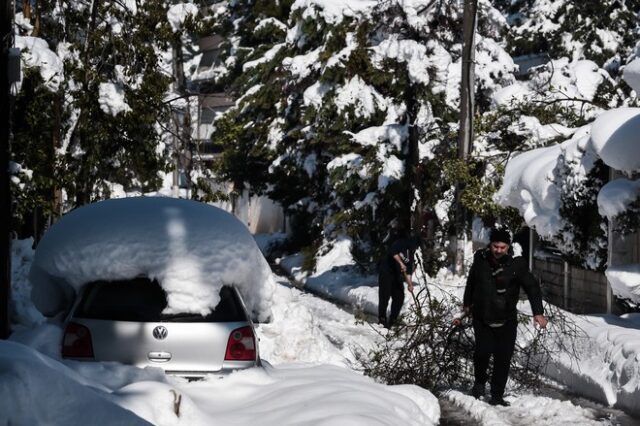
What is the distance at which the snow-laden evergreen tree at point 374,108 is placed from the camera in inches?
1020

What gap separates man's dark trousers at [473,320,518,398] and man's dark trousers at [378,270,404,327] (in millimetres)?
6557

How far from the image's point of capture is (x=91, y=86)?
20.0 metres

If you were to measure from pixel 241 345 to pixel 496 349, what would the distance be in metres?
3.36

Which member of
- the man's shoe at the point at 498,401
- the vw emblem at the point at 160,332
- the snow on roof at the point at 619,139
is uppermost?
the snow on roof at the point at 619,139

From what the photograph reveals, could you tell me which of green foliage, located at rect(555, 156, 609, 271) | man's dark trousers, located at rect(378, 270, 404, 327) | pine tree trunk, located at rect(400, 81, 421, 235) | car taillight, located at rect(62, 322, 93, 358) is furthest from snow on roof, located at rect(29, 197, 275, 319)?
pine tree trunk, located at rect(400, 81, 421, 235)

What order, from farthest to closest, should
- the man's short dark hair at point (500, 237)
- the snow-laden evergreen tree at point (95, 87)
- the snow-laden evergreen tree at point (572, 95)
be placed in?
1. the snow-laden evergreen tree at point (95, 87)
2. the snow-laden evergreen tree at point (572, 95)
3. the man's short dark hair at point (500, 237)

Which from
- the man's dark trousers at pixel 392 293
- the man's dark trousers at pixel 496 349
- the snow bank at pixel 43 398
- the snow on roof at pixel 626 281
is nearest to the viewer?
the snow bank at pixel 43 398

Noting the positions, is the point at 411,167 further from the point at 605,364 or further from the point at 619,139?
the point at 605,364

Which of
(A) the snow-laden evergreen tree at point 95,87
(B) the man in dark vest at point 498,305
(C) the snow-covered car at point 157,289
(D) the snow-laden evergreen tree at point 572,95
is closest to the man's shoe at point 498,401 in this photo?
(B) the man in dark vest at point 498,305

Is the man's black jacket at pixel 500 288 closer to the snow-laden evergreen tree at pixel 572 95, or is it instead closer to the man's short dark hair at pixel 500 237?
the man's short dark hair at pixel 500 237

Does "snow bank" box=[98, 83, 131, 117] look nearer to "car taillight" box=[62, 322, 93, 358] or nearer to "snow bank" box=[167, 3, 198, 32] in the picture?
"snow bank" box=[167, 3, 198, 32]

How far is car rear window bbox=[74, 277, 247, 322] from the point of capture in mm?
8133

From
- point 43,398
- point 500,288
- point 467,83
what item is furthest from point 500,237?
point 467,83

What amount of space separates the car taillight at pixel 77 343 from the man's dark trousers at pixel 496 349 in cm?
424
